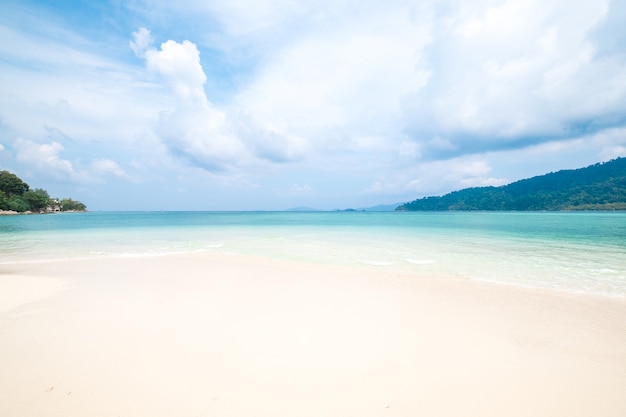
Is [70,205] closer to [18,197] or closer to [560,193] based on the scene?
[18,197]

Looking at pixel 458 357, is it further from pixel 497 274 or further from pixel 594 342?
pixel 497 274

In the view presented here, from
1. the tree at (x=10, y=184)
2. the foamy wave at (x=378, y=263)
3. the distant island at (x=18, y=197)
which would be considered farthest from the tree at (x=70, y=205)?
the foamy wave at (x=378, y=263)

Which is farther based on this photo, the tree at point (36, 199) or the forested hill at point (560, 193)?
the forested hill at point (560, 193)

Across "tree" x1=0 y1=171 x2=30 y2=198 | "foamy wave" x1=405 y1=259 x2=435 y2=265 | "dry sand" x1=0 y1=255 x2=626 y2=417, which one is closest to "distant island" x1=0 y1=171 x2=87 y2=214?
"tree" x1=0 y1=171 x2=30 y2=198

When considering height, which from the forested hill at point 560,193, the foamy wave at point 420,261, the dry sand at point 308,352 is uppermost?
the forested hill at point 560,193

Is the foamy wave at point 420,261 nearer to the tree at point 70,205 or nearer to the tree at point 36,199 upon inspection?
the tree at point 36,199

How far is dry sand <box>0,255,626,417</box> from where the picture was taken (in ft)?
10.3

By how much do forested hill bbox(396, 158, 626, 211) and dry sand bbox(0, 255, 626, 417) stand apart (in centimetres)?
15097

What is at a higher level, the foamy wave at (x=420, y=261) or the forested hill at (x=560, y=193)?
the forested hill at (x=560, y=193)

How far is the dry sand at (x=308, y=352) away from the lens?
3.13m

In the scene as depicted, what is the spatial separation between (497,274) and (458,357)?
724 cm

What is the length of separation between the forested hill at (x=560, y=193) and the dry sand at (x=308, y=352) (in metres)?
151

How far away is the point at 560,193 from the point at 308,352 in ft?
582

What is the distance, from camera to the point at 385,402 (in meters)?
3.14
